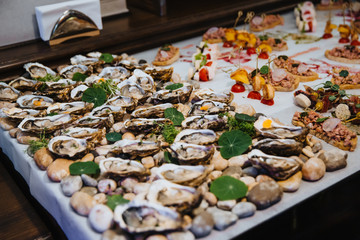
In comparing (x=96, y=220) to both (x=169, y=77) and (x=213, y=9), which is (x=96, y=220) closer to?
(x=169, y=77)

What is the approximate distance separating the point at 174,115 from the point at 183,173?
0.54 metres

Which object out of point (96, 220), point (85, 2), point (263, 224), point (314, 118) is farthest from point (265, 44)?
point (96, 220)

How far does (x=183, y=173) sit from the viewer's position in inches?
58.9

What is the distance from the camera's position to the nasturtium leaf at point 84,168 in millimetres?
1564

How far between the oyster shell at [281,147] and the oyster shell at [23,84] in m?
1.56

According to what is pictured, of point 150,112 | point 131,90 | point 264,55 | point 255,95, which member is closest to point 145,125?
point 150,112

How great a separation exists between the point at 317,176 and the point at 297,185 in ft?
0.40

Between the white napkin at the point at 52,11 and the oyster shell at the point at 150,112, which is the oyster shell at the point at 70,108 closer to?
the oyster shell at the point at 150,112

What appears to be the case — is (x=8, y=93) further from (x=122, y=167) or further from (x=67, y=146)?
(x=122, y=167)

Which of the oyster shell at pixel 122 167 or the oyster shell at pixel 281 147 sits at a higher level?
the oyster shell at pixel 281 147

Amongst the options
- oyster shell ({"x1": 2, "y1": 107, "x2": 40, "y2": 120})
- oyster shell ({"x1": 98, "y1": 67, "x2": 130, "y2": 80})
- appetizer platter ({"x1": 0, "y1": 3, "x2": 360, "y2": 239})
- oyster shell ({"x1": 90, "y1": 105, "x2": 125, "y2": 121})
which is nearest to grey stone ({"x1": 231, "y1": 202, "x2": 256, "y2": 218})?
appetizer platter ({"x1": 0, "y1": 3, "x2": 360, "y2": 239})

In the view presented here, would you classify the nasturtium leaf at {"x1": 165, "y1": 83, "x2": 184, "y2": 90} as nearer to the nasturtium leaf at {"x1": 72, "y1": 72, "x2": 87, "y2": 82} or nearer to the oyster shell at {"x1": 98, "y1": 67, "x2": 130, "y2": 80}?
the oyster shell at {"x1": 98, "y1": 67, "x2": 130, "y2": 80}

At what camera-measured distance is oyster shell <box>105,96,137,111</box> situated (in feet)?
6.91

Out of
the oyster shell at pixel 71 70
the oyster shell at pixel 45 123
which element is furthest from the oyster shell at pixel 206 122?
the oyster shell at pixel 71 70
